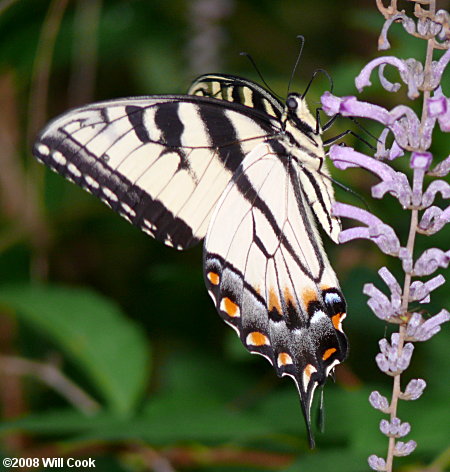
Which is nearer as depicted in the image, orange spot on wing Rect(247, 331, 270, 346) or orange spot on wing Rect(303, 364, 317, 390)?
orange spot on wing Rect(303, 364, 317, 390)

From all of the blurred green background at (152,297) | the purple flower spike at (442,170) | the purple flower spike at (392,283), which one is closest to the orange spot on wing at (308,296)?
the blurred green background at (152,297)

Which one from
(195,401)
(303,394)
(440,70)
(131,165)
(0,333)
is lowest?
(0,333)

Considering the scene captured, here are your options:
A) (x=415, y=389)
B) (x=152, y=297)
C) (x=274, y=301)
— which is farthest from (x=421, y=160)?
(x=152, y=297)

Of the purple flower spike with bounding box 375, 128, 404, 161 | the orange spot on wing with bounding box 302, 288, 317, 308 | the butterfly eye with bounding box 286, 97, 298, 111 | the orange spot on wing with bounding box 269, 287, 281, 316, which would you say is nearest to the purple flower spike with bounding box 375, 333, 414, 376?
the purple flower spike with bounding box 375, 128, 404, 161

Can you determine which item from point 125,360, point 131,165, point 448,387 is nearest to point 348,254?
point 448,387

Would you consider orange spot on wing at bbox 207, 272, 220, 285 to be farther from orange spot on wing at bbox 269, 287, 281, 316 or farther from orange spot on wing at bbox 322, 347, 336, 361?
orange spot on wing at bbox 322, 347, 336, 361

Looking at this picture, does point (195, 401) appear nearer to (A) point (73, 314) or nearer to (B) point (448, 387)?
(A) point (73, 314)

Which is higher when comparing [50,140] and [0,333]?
[50,140]
